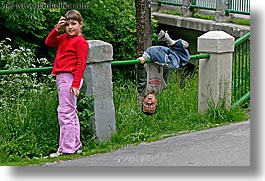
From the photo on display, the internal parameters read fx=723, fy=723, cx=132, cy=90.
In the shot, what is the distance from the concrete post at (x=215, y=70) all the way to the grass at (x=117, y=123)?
0.15 metres

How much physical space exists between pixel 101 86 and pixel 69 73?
61 cm

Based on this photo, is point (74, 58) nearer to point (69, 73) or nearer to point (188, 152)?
point (69, 73)

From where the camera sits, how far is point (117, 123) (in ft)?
27.1

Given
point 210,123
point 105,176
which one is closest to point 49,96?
point 105,176

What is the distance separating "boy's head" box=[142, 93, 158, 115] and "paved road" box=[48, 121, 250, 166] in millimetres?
414

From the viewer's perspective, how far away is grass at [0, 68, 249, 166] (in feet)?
24.6

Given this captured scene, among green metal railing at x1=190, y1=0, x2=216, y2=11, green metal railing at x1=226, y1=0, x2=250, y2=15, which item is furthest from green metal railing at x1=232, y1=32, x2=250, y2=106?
green metal railing at x1=190, y1=0, x2=216, y2=11

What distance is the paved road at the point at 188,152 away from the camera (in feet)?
23.1

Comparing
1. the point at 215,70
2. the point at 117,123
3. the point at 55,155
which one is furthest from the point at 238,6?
the point at 55,155

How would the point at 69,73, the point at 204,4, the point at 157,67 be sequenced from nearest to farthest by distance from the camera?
the point at 69,73 < the point at 157,67 < the point at 204,4

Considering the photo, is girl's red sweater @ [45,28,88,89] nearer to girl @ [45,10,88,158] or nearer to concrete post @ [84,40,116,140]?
girl @ [45,10,88,158]

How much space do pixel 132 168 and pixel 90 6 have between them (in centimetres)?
877

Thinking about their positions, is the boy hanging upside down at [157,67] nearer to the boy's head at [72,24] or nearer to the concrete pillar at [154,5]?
the boy's head at [72,24]

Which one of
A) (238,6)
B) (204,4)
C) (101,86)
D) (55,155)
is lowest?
(55,155)
